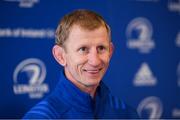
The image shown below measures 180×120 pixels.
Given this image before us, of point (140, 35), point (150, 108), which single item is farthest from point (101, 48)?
point (150, 108)

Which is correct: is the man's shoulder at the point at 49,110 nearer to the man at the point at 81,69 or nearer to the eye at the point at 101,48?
the man at the point at 81,69

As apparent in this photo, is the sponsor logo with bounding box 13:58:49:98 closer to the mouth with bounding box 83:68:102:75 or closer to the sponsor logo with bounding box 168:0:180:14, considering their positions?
the mouth with bounding box 83:68:102:75

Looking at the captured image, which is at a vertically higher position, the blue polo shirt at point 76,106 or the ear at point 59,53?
the ear at point 59,53

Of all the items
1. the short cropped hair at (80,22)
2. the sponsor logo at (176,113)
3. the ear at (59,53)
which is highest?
the short cropped hair at (80,22)

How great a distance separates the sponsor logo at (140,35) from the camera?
2.38 metres

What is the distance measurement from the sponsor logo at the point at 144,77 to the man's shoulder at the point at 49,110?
4.08 feet

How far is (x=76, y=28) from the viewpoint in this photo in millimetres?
1157

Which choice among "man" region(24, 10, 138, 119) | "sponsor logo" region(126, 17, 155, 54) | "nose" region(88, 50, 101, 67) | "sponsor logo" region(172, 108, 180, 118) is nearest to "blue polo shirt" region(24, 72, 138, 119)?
"man" region(24, 10, 138, 119)

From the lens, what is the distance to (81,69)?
122cm

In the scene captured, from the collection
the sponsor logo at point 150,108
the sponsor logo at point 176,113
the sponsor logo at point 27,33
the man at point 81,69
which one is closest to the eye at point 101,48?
the man at point 81,69

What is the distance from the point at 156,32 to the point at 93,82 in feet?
4.41

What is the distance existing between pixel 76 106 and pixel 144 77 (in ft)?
4.09

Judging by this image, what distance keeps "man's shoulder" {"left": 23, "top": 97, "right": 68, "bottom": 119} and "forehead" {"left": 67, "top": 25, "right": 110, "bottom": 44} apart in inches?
7.9

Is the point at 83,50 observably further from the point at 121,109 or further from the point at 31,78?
the point at 31,78
